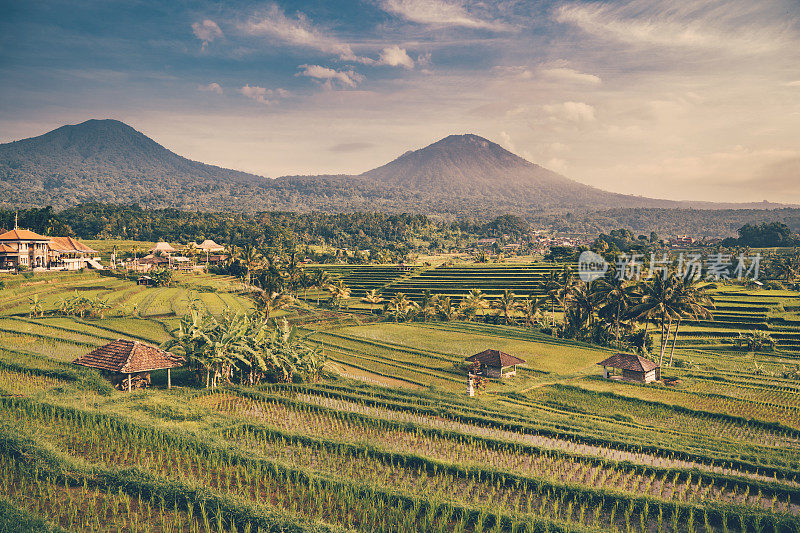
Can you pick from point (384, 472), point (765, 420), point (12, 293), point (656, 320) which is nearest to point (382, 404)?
point (384, 472)

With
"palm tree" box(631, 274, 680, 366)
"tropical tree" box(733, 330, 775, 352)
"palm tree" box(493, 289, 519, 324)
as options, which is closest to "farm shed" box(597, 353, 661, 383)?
"palm tree" box(631, 274, 680, 366)

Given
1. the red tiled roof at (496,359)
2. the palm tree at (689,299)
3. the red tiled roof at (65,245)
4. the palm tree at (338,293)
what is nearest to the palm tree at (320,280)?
the palm tree at (338,293)

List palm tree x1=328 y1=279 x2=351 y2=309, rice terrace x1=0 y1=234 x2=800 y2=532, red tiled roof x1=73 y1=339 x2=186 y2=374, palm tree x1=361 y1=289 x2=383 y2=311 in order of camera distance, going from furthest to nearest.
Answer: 1. palm tree x1=361 y1=289 x2=383 y2=311
2. palm tree x1=328 y1=279 x2=351 y2=309
3. red tiled roof x1=73 y1=339 x2=186 y2=374
4. rice terrace x1=0 y1=234 x2=800 y2=532

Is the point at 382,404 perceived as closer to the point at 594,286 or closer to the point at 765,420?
the point at 765,420

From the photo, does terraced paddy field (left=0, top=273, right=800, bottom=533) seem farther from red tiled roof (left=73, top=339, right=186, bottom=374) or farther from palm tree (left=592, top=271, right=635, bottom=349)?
palm tree (left=592, top=271, right=635, bottom=349)

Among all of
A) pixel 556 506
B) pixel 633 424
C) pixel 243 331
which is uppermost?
pixel 243 331

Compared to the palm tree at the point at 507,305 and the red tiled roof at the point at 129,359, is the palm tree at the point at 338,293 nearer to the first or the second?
the palm tree at the point at 507,305
